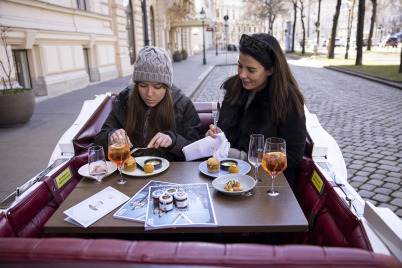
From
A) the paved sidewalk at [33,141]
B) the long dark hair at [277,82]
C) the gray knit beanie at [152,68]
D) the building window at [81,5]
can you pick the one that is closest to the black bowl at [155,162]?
the gray knit beanie at [152,68]

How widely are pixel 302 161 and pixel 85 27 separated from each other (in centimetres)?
1079

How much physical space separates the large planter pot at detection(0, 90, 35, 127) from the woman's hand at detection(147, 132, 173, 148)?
15.9ft

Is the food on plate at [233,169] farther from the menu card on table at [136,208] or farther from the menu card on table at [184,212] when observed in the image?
the menu card on table at [136,208]

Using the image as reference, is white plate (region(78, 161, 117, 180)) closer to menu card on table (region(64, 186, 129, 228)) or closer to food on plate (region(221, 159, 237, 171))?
menu card on table (region(64, 186, 129, 228))

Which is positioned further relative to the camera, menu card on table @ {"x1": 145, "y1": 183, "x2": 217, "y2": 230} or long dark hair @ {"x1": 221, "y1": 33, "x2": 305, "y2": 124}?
long dark hair @ {"x1": 221, "y1": 33, "x2": 305, "y2": 124}

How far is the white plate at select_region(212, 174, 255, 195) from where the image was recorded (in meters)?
1.73

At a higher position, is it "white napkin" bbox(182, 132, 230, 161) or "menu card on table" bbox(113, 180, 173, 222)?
"white napkin" bbox(182, 132, 230, 161)

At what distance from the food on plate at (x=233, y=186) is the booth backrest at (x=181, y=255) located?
88cm

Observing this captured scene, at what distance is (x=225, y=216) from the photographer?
153 centimetres

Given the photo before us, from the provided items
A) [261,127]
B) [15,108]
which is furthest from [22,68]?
[261,127]

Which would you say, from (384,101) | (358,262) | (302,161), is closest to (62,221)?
(358,262)

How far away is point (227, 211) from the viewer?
1.58 meters

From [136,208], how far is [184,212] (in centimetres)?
26

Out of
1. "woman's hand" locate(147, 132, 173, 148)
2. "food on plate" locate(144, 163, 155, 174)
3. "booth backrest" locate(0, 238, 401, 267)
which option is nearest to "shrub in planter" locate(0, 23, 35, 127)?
→ "woman's hand" locate(147, 132, 173, 148)
